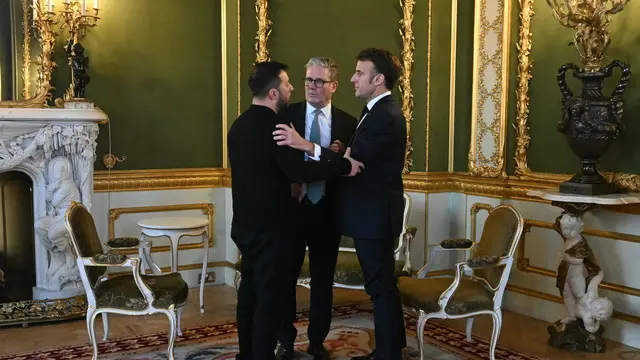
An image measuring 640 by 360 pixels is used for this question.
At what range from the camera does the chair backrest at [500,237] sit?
3535mm

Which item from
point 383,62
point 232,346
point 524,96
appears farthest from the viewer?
point 524,96

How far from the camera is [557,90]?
170 inches

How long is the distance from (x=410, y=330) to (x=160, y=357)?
160 centimetres

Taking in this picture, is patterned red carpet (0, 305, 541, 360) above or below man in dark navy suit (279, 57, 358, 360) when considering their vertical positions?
below

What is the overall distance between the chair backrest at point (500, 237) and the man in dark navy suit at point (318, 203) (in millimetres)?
933

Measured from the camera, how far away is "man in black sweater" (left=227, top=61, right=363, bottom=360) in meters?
2.77

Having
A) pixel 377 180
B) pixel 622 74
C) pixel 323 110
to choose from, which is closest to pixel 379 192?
pixel 377 180

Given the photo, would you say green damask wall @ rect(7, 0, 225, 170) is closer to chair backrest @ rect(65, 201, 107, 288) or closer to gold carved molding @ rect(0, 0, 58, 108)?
gold carved molding @ rect(0, 0, 58, 108)

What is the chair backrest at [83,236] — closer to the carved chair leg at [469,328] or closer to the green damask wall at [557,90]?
the carved chair leg at [469,328]

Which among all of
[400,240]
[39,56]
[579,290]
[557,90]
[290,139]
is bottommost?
[579,290]

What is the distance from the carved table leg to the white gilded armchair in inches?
16.2

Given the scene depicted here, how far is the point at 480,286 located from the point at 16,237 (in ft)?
10.2

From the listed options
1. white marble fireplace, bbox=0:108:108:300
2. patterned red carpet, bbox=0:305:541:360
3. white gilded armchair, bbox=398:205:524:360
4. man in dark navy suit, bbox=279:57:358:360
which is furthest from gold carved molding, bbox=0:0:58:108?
white gilded armchair, bbox=398:205:524:360

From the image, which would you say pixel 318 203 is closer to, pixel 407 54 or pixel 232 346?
pixel 232 346
